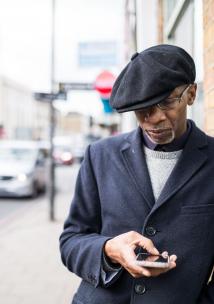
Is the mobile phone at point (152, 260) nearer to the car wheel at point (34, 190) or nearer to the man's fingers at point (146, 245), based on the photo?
the man's fingers at point (146, 245)

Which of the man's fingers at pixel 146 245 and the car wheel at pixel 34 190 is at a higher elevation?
the man's fingers at pixel 146 245

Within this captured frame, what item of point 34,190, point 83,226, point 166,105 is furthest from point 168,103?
point 34,190

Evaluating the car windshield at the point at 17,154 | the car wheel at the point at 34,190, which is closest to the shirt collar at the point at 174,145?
the car wheel at the point at 34,190

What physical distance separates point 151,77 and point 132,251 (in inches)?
21.3

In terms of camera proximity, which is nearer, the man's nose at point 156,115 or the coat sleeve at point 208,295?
the man's nose at point 156,115

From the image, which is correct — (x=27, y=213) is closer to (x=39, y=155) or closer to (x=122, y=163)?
(x=39, y=155)

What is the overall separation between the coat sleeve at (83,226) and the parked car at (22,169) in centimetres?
1146

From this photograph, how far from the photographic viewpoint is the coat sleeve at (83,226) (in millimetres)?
1731

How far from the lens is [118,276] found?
5.49ft

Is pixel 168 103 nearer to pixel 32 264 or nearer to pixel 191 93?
pixel 191 93

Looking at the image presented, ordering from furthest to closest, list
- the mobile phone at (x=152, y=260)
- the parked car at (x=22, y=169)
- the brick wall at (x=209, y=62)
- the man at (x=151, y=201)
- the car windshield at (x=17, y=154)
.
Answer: the car windshield at (x=17, y=154) < the parked car at (x=22, y=169) < the brick wall at (x=209, y=62) < the man at (x=151, y=201) < the mobile phone at (x=152, y=260)

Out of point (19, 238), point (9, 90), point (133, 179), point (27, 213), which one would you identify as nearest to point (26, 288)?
point (19, 238)

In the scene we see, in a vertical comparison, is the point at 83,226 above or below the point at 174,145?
below

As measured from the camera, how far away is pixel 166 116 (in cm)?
160
